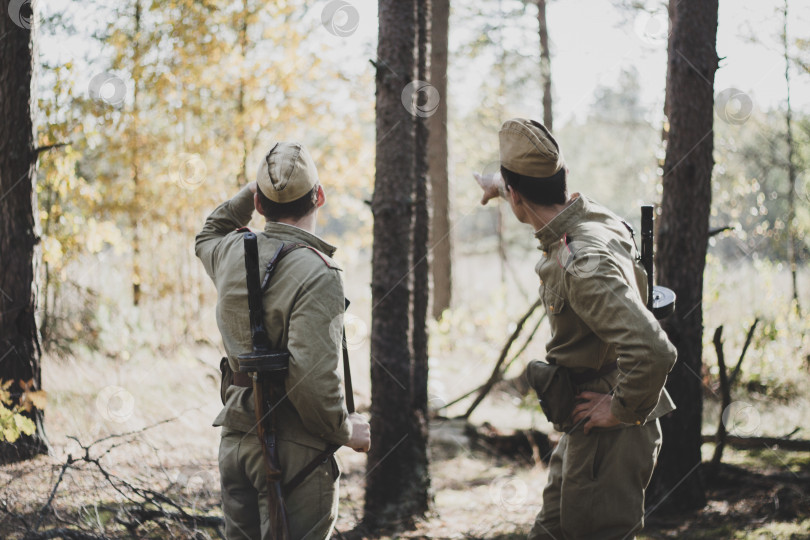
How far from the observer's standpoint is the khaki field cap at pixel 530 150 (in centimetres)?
257

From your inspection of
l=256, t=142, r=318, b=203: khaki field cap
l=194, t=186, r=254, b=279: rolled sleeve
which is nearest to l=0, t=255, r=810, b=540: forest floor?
l=194, t=186, r=254, b=279: rolled sleeve

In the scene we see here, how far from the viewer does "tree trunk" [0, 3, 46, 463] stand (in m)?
4.95

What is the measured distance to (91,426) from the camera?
5824 millimetres

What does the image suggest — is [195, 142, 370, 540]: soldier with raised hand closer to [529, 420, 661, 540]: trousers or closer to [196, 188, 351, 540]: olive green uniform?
[196, 188, 351, 540]: olive green uniform

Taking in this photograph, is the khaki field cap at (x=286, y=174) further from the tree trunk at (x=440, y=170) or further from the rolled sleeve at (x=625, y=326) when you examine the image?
the tree trunk at (x=440, y=170)

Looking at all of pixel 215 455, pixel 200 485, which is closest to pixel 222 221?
pixel 200 485

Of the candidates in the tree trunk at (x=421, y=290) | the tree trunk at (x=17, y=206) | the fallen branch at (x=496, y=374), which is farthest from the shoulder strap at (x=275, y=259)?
the fallen branch at (x=496, y=374)

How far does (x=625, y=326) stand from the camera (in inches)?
88.4

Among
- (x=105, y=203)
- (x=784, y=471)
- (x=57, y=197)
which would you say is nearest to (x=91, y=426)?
(x=57, y=197)

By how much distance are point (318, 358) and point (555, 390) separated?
3.46 ft

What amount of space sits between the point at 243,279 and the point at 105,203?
766cm

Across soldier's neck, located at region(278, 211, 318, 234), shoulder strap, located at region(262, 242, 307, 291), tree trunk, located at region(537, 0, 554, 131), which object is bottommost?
shoulder strap, located at region(262, 242, 307, 291)

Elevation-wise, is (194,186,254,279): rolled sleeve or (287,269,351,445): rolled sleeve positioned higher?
(194,186,254,279): rolled sleeve

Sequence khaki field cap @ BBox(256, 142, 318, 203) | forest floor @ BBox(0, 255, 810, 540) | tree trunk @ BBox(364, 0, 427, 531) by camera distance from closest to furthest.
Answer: khaki field cap @ BBox(256, 142, 318, 203), forest floor @ BBox(0, 255, 810, 540), tree trunk @ BBox(364, 0, 427, 531)
